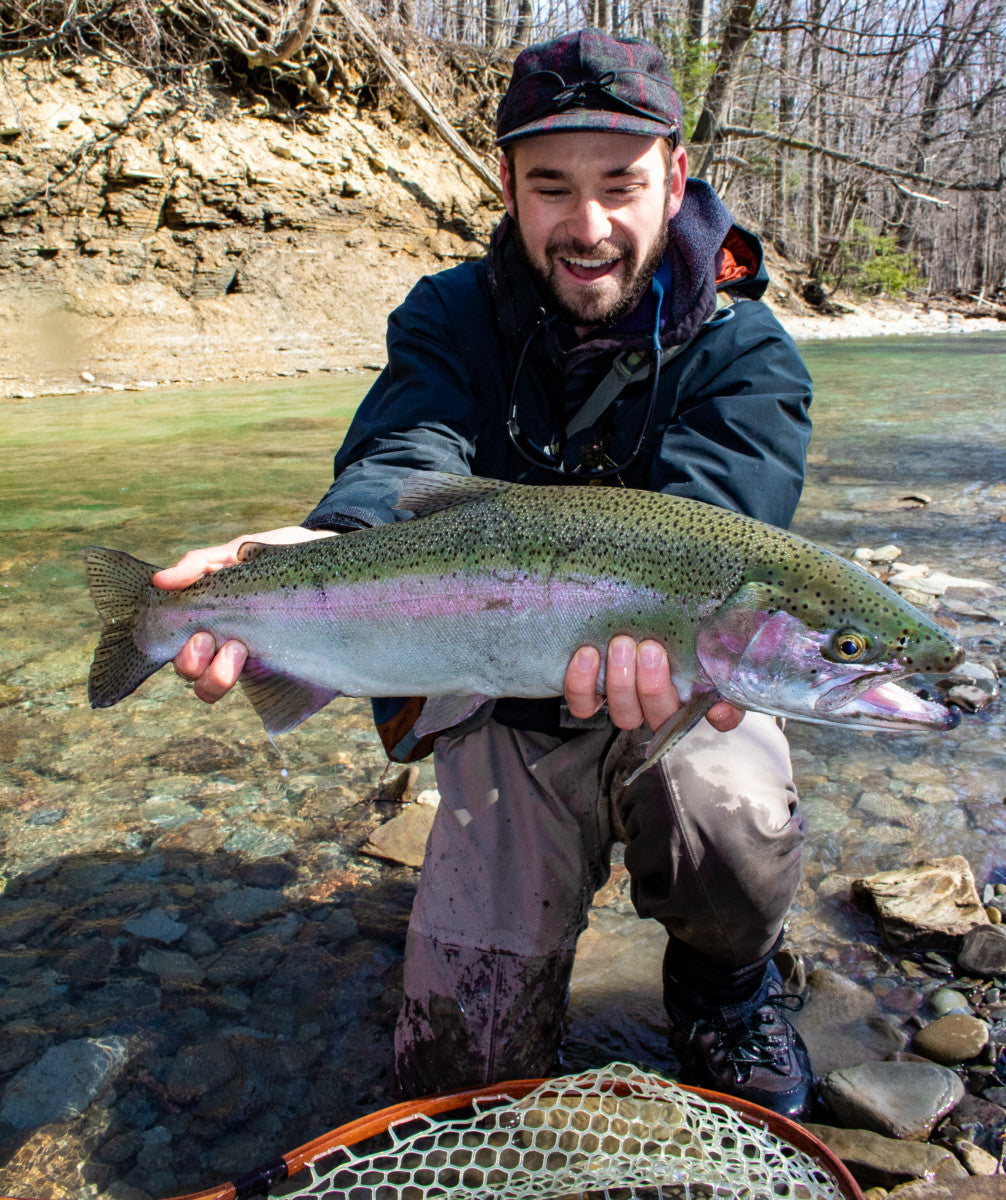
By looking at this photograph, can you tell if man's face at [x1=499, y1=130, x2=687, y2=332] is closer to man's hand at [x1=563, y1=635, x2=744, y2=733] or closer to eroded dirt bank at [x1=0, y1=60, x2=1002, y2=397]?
man's hand at [x1=563, y1=635, x2=744, y2=733]

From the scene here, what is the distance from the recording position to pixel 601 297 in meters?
2.63

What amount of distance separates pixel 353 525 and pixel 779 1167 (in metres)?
1.68

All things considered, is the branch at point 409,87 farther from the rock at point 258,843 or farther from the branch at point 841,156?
the rock at point 258,843

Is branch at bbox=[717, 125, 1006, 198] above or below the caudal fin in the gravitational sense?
above

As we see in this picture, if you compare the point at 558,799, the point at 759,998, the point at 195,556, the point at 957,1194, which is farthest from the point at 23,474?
the point at 957,1194

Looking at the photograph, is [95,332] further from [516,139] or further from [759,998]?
[759,998]

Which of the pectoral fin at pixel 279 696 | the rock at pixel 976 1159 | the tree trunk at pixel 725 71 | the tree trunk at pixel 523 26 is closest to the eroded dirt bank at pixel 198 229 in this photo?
the tree trunk at pixel 523 26

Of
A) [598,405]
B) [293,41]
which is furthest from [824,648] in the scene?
[293,41]

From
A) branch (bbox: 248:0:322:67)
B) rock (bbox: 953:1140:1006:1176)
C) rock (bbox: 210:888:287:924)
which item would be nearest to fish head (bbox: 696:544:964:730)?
rock (bbox: 953:1140:1006:1176)

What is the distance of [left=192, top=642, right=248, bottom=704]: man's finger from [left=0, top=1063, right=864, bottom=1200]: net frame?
1.04 meters

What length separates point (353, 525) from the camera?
2.41 meters

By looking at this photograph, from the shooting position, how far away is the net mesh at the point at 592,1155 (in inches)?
66.8

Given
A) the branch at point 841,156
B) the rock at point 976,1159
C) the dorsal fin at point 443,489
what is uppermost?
the branch at point 841,156

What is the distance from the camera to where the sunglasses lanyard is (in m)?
2.60
